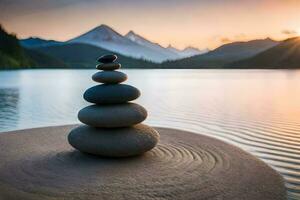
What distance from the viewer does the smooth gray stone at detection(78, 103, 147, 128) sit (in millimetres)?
11594

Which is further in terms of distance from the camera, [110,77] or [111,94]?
[110,77]

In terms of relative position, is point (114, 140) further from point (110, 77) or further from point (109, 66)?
point (109, 66)

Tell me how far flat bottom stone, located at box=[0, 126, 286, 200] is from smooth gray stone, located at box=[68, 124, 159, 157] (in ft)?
0.89

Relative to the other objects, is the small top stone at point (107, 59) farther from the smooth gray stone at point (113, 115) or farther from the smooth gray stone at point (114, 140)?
the smooth gray stone at point (114, 140)

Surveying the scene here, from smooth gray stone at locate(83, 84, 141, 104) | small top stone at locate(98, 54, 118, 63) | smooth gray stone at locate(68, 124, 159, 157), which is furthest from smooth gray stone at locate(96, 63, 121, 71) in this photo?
smooth gray stone at locate(68, 124, 159, 157)

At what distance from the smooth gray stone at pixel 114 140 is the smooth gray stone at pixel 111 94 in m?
0.95

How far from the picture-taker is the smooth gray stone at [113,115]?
11.6 meters

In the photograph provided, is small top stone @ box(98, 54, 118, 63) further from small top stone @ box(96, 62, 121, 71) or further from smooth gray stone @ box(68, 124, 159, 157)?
smooth gray stone @ box(68, 124, 159, 157)

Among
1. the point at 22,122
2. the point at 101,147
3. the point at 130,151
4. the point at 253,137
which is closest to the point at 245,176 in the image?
the point at 130,151

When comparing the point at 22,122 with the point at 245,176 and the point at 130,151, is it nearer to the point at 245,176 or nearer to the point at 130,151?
the point at 130,151

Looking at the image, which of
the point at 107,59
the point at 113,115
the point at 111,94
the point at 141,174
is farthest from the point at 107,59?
the point at 141,174

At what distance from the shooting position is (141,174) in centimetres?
964

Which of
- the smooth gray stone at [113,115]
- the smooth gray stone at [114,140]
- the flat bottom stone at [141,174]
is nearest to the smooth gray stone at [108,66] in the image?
the smooth gray stone at [113,115]

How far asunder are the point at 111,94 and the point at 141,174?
336 centimetres
